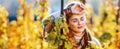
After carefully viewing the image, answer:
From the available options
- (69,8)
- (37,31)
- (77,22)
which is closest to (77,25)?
(77,22)

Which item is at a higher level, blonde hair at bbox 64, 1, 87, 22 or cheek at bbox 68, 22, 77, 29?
blonde hair at bbox 64, 1, 87, 22

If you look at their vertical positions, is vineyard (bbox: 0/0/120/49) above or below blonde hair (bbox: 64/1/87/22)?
below

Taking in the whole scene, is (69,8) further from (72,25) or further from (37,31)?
(37,31)

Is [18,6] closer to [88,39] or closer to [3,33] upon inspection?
[3,33]

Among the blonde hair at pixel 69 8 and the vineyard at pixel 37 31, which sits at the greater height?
the blonde hair at pixel 69 8

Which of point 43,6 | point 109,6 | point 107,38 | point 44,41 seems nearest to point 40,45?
point 44,41

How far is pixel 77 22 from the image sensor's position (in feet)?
8.30

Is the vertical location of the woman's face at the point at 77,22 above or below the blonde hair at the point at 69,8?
below

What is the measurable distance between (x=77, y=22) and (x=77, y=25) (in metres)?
0.02

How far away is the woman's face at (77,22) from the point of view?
8.26ft

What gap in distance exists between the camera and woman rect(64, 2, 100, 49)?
2.50 m

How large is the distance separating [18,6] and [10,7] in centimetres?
6

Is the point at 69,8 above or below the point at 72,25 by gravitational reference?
above

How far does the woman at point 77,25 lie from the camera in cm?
250
